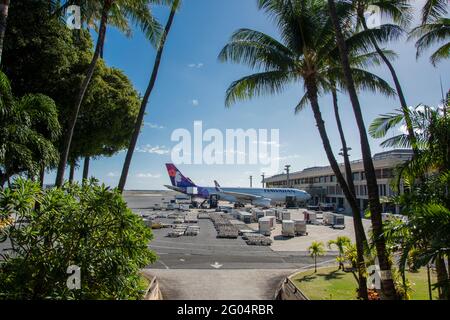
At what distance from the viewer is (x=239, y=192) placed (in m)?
76.1

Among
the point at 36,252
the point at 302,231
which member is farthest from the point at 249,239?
the point at 36,252

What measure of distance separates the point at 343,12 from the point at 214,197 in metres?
64.6

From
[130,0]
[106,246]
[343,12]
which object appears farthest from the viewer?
[130,0]

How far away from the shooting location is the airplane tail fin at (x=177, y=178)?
7968cm

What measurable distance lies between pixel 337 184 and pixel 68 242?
7611cm

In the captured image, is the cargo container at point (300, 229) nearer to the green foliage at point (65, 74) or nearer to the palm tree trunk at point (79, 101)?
the green foliage at point (65, 74)

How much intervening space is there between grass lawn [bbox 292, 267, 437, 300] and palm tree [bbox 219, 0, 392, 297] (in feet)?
12.7

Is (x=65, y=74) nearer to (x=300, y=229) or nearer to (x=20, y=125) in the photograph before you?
(x=20, y=125)

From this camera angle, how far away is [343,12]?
1315 cm

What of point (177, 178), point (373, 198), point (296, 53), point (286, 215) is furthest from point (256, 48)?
point (177, 178)

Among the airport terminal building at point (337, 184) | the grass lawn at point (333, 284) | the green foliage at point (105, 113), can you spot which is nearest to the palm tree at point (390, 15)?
the grass lawn at point (333, 284)

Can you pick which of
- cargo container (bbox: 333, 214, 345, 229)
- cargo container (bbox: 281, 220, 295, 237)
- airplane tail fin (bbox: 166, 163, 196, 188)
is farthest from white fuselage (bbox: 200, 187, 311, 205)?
cargo container (bbox: 281, 220, 295, 237)

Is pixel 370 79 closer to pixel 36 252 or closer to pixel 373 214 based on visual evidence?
pixel 373 214
